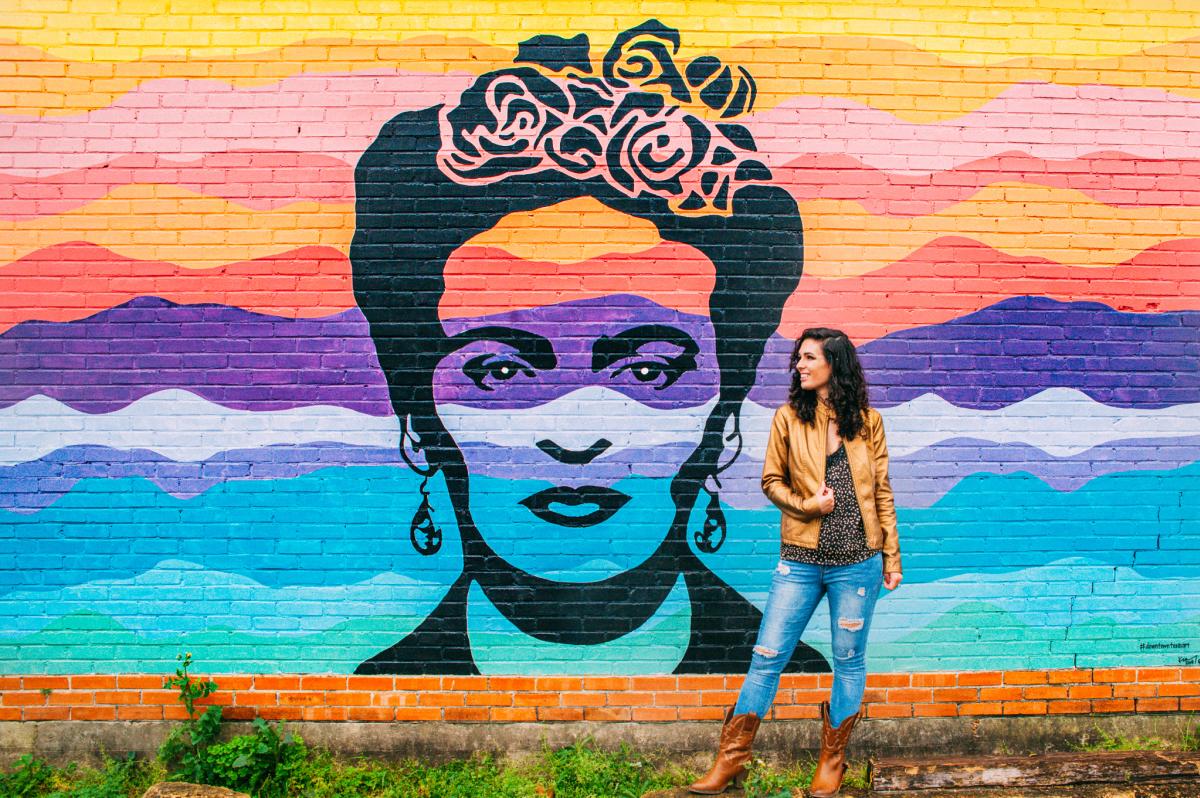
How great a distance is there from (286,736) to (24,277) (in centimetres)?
282

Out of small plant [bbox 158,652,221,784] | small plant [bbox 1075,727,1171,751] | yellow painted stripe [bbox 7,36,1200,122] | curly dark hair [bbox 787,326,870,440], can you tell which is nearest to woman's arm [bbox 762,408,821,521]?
curly dark hair [bbox 787,326,870,440]

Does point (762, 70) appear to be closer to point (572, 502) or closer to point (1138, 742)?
point (572, 502)

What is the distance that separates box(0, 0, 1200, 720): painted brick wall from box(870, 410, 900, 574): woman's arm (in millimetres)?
832

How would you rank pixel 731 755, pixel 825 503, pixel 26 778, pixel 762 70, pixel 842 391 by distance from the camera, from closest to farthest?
pixel 825 503 < pixel 842 391 < pixel 731 755 < pixel 26 778 < pixel 762 70

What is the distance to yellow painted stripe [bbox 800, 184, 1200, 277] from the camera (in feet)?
14.1

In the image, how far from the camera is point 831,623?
3449mm

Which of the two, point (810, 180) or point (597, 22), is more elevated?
point (597, 22)

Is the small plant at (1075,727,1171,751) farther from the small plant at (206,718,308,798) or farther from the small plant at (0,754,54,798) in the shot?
the small plant at (0,754,54,798)

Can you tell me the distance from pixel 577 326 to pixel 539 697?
201 centimetres

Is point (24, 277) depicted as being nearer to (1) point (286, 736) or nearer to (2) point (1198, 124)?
(1) point (286, 736)

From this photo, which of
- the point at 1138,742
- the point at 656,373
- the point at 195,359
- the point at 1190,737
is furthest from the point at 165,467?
the point at 1190,737

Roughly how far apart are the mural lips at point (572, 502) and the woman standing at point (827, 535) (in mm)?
1057

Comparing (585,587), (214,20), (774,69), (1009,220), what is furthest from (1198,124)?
(214,20)

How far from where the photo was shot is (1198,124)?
437cm
